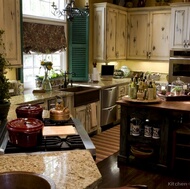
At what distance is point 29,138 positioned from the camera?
1.71m

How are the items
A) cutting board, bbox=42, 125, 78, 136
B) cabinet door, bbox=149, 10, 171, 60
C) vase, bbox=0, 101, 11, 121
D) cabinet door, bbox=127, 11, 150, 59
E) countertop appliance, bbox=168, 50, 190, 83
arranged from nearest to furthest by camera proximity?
cutting board, bbox=42, 125, 78, 136
vase, bbox=0, 101, 11, 121
countertop appliance, bbox=168, 50, 190, 83
cabinet door, bbox=149, 10, 171, 60
cabinet door, bbox=127, 11, 150, 59

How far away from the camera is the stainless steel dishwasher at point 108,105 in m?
5.68

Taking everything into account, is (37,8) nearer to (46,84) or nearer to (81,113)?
(46,84)

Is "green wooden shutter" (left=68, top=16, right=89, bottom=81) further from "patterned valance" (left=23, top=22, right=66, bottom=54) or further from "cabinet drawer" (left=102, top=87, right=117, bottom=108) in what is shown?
"cabinet drawer" (left=102, top=87, right=117, bottom=108)

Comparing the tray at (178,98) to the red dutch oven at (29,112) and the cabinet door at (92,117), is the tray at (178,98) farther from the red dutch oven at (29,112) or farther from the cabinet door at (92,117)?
the red dutch oven at (29,112)

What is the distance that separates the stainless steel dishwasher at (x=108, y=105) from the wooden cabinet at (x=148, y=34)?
143 centimetres

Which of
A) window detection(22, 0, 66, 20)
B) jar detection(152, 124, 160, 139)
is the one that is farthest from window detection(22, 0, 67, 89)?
jar detection(152, 124, 160, 139)

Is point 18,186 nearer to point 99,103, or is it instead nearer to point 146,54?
point 99,103

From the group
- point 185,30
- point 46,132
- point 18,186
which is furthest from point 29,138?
point 185,30

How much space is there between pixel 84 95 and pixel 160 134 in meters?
1.65

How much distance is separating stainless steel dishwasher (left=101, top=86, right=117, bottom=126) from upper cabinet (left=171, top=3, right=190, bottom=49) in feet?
5.55

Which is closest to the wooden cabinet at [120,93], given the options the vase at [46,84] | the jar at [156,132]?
the vase at [46,84]

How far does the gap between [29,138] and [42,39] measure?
143 inches

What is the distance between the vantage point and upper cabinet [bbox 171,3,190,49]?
19.9 ft
